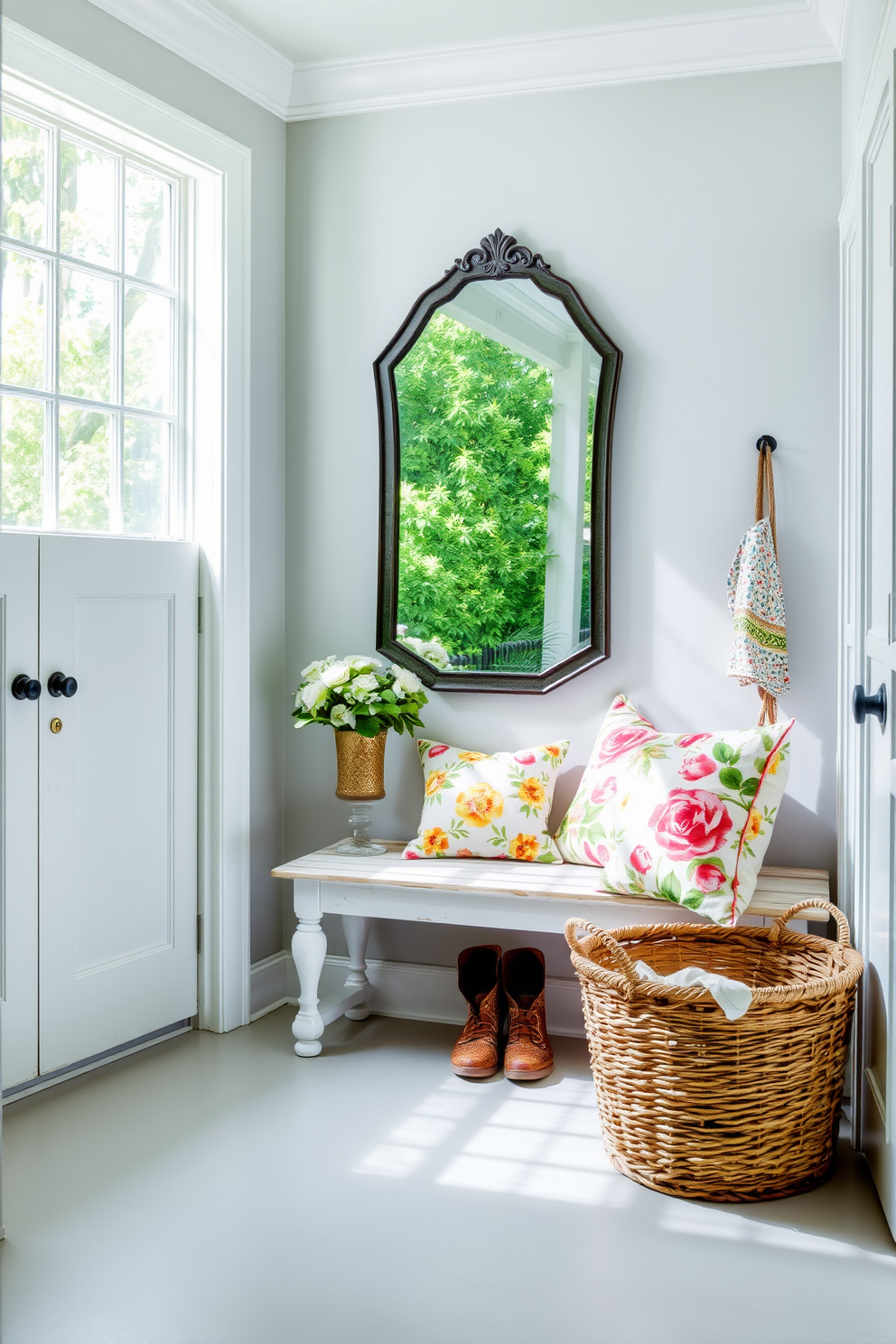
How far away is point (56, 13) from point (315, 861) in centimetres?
203

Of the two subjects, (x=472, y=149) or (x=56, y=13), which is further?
(x=472, y=149)

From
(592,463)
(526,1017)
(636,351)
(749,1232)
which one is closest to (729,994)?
(749,1232)

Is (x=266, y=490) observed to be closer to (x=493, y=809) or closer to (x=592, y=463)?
(x=592, y=463)

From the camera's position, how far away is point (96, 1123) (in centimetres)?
244

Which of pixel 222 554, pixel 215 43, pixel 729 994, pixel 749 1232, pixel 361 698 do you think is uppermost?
pixel 215 43

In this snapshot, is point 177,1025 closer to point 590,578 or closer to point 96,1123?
point 96,1123

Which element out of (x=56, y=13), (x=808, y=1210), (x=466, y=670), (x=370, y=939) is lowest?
(x=808, y=1210)

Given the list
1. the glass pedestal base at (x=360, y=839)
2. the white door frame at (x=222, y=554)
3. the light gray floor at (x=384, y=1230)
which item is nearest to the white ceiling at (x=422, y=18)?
the white door frame at (x=222, y=554)

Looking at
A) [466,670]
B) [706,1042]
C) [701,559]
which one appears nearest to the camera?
[706,1042]

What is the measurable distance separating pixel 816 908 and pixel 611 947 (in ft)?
1.68

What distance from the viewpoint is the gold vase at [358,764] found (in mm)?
2998

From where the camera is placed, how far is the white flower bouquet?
295 cm

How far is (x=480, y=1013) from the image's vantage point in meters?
2.90

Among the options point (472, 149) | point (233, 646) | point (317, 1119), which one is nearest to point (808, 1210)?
point (317, 1119)
